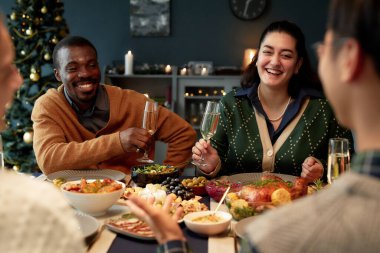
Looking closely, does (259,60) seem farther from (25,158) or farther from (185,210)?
(25,158)

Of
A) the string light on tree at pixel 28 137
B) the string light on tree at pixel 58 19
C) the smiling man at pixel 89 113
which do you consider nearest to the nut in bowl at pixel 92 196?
the smiling man at pixel 89 113

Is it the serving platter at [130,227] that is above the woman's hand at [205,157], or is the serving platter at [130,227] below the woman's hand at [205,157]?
below

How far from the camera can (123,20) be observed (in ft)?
19.0

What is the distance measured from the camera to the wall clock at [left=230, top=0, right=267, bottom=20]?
220 inches

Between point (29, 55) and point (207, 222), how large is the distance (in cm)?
362

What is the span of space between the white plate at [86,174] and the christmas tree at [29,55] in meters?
2.62

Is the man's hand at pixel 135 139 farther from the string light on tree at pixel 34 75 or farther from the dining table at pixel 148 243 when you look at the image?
the string light on tree at pixel 34 75

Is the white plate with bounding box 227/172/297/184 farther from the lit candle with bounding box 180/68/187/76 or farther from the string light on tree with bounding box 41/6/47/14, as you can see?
the lit candle with bounding box 180/68/187/76

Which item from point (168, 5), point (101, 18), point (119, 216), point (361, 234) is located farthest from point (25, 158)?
point (361, 234)

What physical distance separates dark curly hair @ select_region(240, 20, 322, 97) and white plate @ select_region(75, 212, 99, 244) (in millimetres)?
1308

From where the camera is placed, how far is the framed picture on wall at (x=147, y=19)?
5.73 m

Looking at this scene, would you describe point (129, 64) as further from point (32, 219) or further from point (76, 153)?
point (32, 219)

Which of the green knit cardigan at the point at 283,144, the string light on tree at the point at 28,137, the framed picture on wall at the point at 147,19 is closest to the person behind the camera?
the green knit cardigan at the point at 283,144

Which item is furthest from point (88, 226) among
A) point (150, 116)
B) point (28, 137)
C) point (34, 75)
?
point (34, 75)
